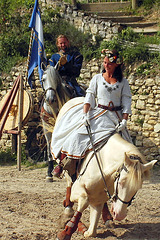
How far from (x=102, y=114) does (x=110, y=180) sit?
917 mm

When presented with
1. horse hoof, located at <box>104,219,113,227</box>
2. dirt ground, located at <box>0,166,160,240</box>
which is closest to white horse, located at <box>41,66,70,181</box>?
dirt ground, located at <box>0,166,160,240</box>

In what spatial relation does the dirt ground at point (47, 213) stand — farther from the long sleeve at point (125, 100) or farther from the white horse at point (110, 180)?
the long sleeve at point (125, 100)

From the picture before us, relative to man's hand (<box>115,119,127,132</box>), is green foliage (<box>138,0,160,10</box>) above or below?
above

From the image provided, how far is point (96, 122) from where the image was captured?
15.4 feet

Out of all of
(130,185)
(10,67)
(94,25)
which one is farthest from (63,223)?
(94,25)

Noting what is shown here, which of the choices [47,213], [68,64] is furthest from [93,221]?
[68,64]

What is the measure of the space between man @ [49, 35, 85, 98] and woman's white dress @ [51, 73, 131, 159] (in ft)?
7.20

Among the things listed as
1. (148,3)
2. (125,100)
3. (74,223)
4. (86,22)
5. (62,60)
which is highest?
(148,3)

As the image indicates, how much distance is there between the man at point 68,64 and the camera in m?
7.17

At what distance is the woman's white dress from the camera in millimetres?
4617

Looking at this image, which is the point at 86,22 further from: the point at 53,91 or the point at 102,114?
the point at 102,114

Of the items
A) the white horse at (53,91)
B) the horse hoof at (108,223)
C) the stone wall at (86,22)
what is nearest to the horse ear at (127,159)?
the horse hoof at (108,223)

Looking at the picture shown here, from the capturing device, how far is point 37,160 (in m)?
9.98

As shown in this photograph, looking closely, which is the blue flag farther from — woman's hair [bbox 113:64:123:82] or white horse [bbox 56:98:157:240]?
white horse [bbox 56:98:157:240]
